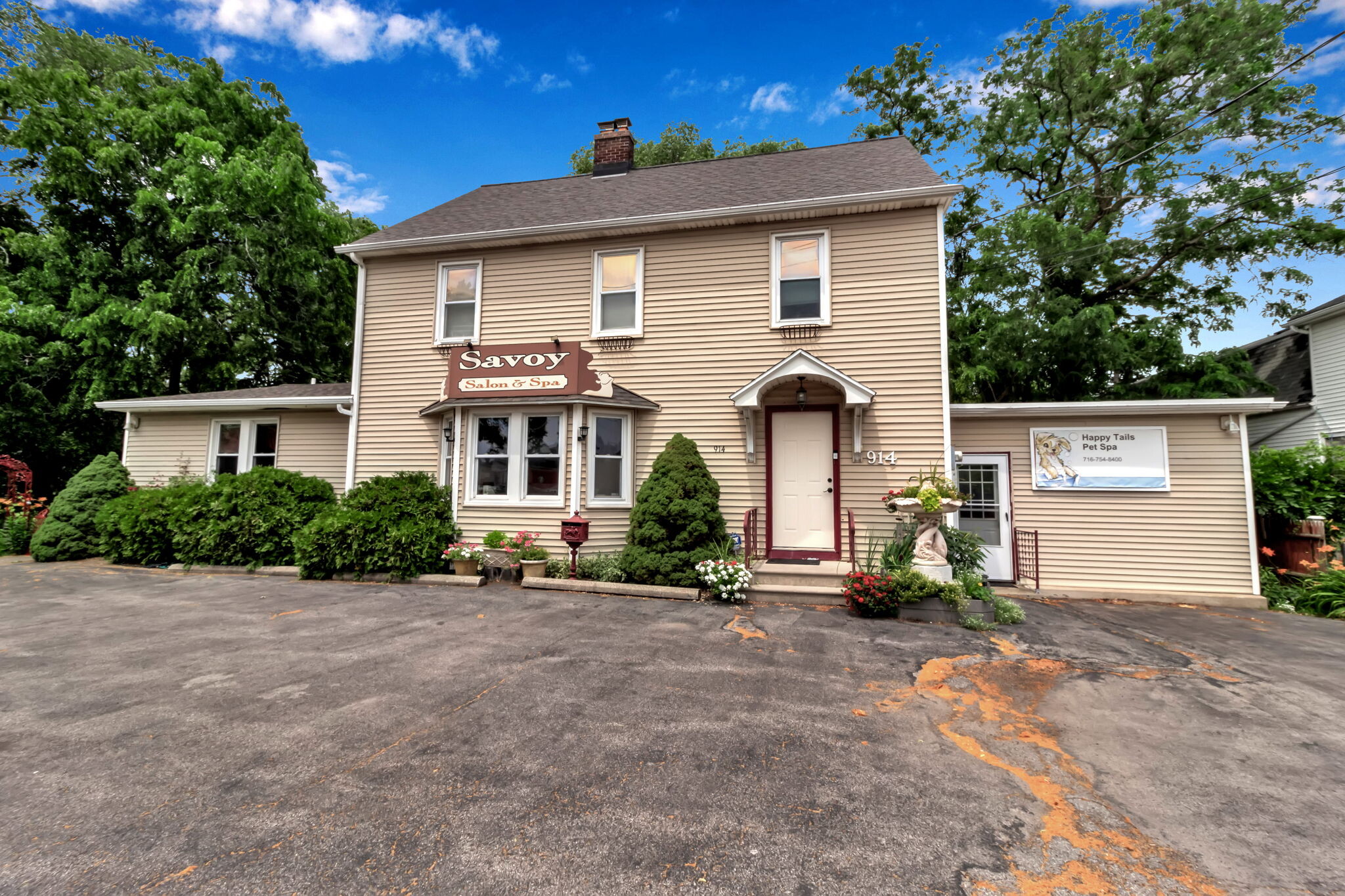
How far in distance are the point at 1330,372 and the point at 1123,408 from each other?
1060cm

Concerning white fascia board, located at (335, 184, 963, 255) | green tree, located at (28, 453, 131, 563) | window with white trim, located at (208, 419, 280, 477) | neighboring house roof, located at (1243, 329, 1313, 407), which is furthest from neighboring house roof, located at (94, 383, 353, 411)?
neighboring house roof, located at (1243, 329, 1313, 407)

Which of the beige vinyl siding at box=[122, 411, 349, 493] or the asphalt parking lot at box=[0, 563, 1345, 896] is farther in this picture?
the beige vinyl siding at box=[122, 411, 349, 493]

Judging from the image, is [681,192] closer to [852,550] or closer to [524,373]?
[524,373]

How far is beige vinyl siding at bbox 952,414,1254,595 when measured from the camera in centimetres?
813

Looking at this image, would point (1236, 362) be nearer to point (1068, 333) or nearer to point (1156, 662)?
point (1068, 333)

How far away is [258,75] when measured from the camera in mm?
18734

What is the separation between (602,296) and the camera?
9.81 meters

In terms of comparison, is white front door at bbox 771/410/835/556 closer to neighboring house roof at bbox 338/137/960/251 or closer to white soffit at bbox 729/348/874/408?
white soffit at bbox 729/348/874/408

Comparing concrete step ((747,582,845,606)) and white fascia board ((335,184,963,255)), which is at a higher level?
white fascia board ((335,184,963,255))

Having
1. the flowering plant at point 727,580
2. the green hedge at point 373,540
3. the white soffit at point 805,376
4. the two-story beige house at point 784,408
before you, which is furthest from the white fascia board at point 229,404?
the flowering plant at point 727,580

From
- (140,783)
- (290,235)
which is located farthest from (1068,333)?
(290,235)

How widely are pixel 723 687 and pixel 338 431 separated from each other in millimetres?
10811

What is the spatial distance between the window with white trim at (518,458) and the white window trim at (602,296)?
184 centimetres

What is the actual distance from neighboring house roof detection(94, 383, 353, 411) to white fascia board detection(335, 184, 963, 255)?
3046 mm
